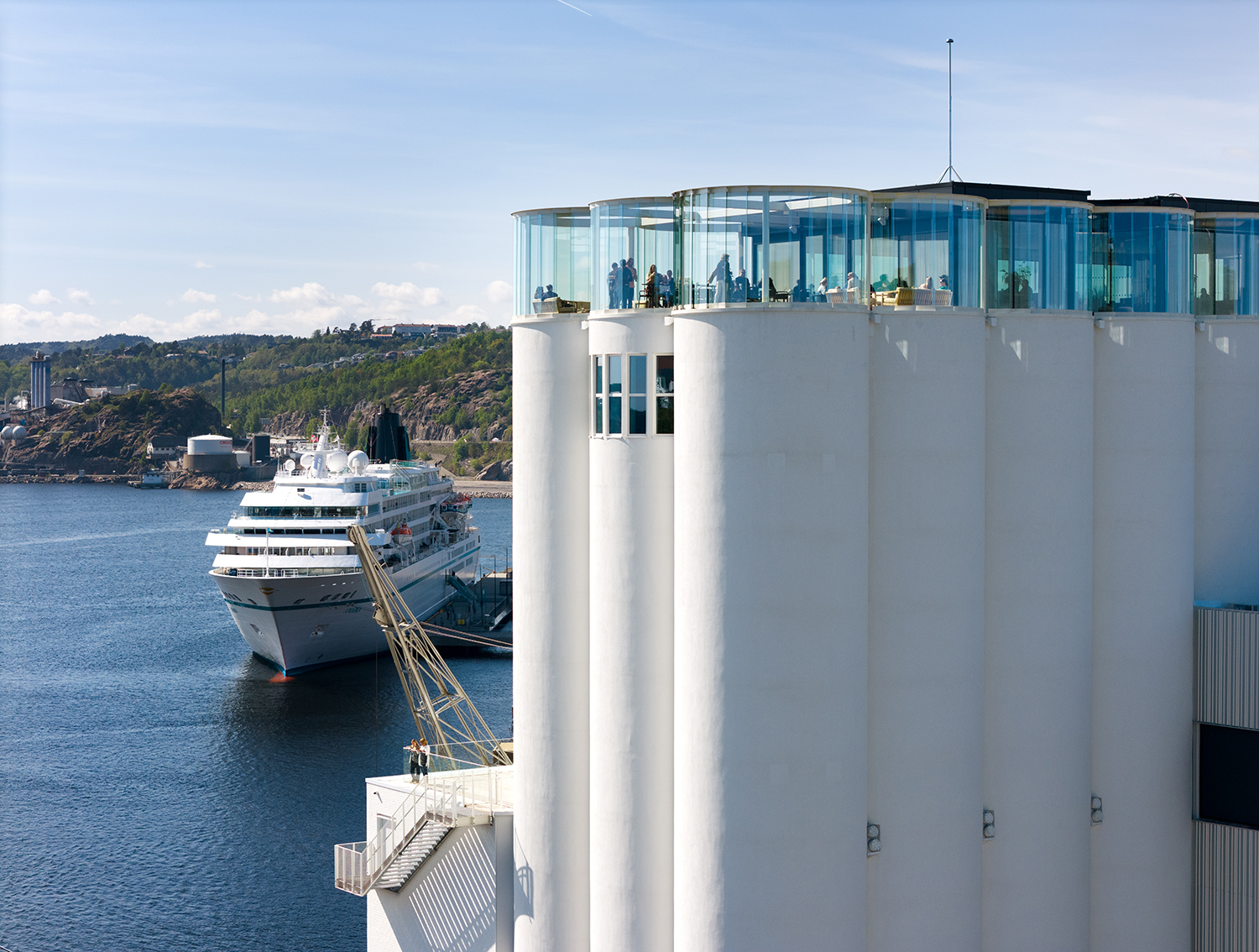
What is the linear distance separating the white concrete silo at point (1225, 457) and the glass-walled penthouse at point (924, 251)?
489 cm

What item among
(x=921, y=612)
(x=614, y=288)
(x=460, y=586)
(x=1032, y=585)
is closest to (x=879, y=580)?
(x=921, y=612)

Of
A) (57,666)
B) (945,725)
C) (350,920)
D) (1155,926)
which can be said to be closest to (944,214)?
(945,725)

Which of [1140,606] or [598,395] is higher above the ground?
[598,395]

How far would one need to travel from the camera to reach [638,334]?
19.4m

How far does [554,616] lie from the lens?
20.9 metres

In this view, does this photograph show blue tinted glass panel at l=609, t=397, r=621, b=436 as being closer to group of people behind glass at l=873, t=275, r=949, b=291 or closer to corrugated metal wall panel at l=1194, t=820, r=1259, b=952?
group of people behind glass at l=873, t=275, r=949, b=291

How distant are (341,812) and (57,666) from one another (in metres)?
38.8

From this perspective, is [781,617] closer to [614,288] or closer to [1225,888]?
[614,288]

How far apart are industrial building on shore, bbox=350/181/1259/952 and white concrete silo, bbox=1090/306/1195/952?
0.18 ft

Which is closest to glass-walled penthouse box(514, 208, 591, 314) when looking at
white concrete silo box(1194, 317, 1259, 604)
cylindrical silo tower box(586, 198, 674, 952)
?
cylindrical silo tower box(586, 198, 674, 952)

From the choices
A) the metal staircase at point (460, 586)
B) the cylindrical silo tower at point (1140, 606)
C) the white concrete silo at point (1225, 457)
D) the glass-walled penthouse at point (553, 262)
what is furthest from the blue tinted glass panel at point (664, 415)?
the metal staircase at point (460, 586)

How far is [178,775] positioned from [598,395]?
4297cm

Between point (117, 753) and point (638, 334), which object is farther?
point (117, 753)

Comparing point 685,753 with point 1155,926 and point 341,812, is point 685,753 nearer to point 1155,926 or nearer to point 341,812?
point 1155,926
